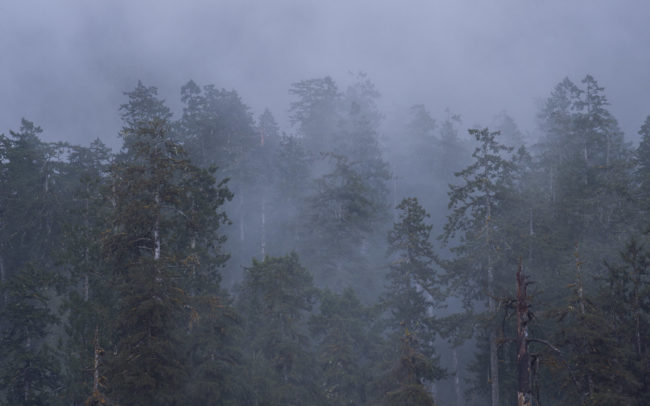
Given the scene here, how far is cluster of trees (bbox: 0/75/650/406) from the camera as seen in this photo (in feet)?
53.6

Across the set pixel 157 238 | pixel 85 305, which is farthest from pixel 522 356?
pixel 85 305

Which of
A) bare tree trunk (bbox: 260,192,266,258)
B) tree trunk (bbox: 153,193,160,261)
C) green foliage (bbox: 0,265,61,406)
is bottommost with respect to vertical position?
green foliage (bbox: 0,265,61,406)

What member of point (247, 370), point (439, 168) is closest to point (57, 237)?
point (247, 370)

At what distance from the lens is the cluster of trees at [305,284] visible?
16.3 meters

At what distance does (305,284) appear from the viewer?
26516 millimetres

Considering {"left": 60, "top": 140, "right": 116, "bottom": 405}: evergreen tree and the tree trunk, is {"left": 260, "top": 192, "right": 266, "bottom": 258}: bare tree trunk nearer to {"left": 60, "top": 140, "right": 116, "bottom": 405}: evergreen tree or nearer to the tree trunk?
{"left": 60, "top": 140, "right": 116, "bottom": 405}: evergreen tree

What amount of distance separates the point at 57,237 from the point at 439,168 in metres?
51.2

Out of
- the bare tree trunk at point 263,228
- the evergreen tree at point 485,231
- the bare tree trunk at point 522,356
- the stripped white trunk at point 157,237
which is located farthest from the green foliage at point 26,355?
the bare tree trunk at point 263,228

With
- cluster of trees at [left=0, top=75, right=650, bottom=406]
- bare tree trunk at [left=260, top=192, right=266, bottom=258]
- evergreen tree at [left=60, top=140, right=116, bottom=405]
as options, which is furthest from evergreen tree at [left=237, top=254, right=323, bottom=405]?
bare tree trunk at [left=260, top=192, right=266, bottom=258]

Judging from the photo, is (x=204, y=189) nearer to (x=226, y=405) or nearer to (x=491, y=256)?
(x=226, y=405)

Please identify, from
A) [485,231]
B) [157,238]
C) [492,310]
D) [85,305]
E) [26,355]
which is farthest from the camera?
[485,231]

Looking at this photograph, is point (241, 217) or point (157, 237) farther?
point (241, 217)

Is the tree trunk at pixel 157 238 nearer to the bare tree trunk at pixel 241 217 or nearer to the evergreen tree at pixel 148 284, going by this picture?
the evergreen tree at pixel 148 284

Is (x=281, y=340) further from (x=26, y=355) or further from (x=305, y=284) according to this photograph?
(x=26, y=355)
